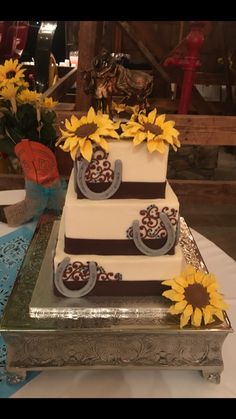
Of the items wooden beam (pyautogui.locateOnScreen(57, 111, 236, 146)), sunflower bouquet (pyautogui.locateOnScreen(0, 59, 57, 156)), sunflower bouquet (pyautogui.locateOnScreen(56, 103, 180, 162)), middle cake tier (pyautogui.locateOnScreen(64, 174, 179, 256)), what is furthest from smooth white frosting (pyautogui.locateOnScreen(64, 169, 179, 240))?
wooden beam (pyautogui.locateOnScreen(57, 111, 236, 146))

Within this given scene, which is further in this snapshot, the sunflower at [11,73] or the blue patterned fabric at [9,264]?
the sunflower at [11,73]

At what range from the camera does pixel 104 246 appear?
0.95 m

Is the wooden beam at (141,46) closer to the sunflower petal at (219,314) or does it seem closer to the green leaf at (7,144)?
the green leaf at (7,144)

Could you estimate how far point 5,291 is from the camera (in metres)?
1.21

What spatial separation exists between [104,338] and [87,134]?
0.44 m

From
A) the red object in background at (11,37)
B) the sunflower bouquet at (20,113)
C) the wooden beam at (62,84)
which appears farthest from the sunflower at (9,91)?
the red object in background at (11,37)

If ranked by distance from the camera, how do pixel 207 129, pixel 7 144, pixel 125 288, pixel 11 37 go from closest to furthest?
pixel 125 288 → pixel 7 144 → pixel 207 129 → pixel 11 37

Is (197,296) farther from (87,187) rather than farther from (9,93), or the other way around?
(9,93)

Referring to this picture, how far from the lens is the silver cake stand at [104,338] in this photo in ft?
2.90

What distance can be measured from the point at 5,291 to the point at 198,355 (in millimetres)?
594

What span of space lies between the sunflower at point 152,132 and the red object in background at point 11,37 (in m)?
2.68

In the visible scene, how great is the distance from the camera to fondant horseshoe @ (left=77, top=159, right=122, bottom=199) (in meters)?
0.89

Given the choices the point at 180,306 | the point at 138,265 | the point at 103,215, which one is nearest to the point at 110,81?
the point at 103,215
